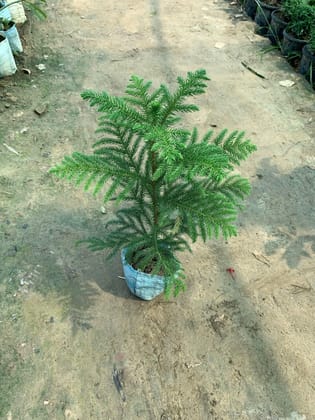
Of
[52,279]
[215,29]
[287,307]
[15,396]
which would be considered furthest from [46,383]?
[215,29]

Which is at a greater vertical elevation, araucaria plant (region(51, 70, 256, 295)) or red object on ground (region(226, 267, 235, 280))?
araucaria plant (region(51, 70, 256, 295))

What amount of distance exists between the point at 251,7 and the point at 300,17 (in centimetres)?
144

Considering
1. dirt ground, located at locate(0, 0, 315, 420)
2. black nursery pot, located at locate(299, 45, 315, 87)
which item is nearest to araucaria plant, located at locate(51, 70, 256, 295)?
dirt ground, located at locate(0, 0, 315, 420)

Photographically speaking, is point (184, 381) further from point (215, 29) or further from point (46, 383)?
point (215, 29)

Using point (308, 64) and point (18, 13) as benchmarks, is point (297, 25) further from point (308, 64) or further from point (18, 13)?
point (18, 13)

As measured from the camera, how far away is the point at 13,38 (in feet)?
18.4

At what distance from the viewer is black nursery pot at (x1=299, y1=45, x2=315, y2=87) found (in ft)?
18.0

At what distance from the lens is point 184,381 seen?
273cm

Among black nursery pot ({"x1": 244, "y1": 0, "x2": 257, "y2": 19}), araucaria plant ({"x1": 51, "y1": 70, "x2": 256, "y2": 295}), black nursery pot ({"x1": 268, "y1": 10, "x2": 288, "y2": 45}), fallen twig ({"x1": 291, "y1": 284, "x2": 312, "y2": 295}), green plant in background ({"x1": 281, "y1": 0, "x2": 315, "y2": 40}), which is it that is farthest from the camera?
black nursery pot ({"x1": 244, "y1": 0, "x2": 257, "y2": 19})

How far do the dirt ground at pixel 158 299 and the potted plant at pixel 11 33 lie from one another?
0.51 metres

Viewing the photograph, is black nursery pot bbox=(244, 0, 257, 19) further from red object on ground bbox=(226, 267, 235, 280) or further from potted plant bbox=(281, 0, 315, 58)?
red object on ground bbox=(226, 267, 235, 280)

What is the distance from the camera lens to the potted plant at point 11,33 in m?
5.36

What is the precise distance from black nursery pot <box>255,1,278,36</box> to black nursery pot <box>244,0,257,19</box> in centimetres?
22

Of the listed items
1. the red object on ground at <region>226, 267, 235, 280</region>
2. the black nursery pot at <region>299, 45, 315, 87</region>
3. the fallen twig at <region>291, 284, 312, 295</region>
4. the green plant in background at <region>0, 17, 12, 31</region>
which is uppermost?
the green plant in background at <region>0, 17, 12, 31</region>
